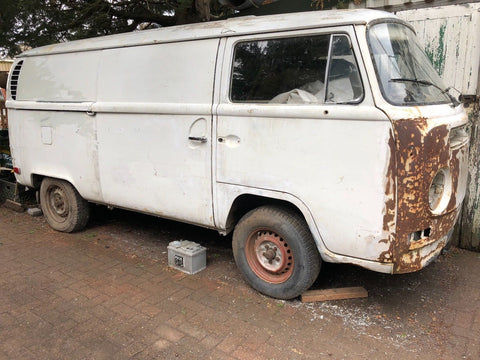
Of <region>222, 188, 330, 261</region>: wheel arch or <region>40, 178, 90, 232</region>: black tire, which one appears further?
<region>40, 178, 90, 232</region>: black tire

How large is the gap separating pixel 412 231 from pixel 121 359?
2299mm

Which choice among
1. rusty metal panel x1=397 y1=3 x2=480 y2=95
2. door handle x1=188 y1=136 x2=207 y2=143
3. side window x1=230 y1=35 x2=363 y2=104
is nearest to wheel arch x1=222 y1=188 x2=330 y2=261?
door handle x1=188 y1=136 x2=207 y2=143

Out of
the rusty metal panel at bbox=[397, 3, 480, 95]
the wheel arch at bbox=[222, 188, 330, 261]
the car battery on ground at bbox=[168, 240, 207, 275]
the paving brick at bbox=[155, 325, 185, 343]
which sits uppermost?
the rusty metal panel at bbox=[397, 3, 480, 95]

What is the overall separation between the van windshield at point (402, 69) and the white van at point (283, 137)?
0.05 feet

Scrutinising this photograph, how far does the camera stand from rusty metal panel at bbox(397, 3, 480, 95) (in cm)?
423

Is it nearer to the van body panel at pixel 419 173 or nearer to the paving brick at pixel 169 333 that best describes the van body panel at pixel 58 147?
the paving brick at pixel 169 333

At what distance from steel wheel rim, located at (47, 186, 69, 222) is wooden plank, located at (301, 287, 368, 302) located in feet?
11.2

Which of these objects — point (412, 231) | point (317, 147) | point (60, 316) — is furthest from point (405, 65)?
point (60, 316)

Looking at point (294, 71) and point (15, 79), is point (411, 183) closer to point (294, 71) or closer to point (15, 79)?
point (294, 71)

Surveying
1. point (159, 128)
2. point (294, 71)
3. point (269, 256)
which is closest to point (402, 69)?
point (294, 71)

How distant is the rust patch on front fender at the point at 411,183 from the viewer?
9.15 feet

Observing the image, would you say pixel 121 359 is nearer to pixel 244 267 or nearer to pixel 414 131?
pixel 244 267

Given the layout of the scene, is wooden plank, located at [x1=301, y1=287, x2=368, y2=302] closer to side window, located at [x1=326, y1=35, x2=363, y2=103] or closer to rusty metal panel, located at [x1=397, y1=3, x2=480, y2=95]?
side window, located at [x1=326, y1=35, x2=363, y2=103]

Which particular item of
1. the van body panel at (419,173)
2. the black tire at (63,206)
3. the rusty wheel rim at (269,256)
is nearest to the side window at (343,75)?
the van body panel at (419,173)
